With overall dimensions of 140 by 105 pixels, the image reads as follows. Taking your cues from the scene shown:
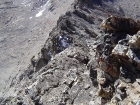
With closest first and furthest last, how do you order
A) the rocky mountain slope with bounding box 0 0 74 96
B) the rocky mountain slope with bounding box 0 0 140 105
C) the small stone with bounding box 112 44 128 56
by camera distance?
1. the rocky mountain slope with bounding box 0 0 140 105
2. the small stone with bounding box 112 44 128 56
3. the rocky mountain slope with bounding box 0 0 74 96

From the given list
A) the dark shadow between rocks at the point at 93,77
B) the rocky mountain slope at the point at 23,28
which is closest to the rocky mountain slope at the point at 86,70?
the dark shadow between rocks at the point at 93,77

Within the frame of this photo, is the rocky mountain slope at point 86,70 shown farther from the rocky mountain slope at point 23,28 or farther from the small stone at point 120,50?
the rocky mountain slope at point 23,28

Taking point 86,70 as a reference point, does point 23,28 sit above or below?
below

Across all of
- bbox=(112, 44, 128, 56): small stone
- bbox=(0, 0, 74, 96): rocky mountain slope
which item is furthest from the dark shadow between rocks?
bbox=(0, 0, 74, 96): rocky mountain slope

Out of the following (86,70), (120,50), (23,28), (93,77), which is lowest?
(23,28)

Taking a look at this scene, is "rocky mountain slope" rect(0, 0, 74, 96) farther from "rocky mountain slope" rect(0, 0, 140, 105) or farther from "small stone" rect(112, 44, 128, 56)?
"small stone" rect(112, 44, 128, 56)

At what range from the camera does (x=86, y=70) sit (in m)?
35.2

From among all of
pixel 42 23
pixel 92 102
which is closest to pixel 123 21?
pixel 92 102

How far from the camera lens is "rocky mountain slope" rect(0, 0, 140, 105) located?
72.7ft

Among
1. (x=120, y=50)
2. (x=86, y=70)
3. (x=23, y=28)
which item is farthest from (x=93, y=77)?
(x=23, y=28)

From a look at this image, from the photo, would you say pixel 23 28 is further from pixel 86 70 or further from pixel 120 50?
pixel 120 50

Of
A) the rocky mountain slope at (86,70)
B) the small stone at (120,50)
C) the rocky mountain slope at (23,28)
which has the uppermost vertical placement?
the small stone at (120,50)

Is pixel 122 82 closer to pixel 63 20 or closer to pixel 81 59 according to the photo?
pixel 81 59

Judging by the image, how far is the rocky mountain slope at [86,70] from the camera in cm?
2217
